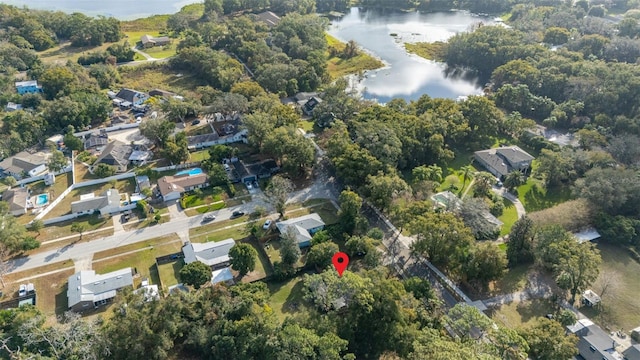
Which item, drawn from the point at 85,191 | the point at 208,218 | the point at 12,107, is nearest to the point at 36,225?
the point at 85,191

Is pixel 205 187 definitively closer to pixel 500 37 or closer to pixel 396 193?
pixel 396 193

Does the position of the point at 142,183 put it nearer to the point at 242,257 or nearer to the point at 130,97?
the point at 242,257

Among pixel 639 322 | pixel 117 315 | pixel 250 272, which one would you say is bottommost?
pixel 639 322

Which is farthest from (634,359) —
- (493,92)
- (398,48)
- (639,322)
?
(398,48)

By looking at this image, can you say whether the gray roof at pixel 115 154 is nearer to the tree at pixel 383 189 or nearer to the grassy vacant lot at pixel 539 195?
the tree at pixel 383 189

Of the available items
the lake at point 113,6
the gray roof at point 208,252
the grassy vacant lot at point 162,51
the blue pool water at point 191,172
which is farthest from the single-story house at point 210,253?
the lake at point 113,6

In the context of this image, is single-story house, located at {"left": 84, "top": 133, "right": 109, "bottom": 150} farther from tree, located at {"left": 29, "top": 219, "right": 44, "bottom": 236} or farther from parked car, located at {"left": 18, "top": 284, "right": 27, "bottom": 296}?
parked car, located at {"left": 18, "top": 284, "right": 27, "bottom": 296}
